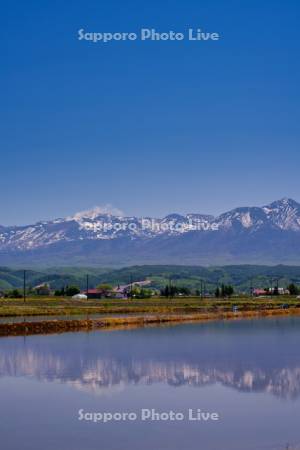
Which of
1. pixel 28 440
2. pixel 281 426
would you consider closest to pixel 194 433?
pixel 281 426

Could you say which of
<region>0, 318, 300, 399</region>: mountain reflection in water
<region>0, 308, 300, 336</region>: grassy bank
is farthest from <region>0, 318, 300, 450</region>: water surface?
<region>0, 308, 300, 336</region>: grassy bank

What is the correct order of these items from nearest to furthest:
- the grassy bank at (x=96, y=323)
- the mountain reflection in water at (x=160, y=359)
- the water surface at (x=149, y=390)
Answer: the water surface at (x=149, y=390)
the mountain reflection in water at (x=160, y=359)
the grassy bank at (x=96, y=323)

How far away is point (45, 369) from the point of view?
33.2m

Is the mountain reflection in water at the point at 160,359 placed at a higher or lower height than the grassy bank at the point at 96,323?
lower

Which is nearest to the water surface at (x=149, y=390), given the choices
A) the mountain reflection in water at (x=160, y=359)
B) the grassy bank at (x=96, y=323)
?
the mountain reflection in water at (x=160, y=359)

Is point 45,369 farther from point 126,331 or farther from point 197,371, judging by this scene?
point 126,331

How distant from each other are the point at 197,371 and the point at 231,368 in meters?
1.94

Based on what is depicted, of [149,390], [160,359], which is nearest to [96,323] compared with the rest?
[160,359]

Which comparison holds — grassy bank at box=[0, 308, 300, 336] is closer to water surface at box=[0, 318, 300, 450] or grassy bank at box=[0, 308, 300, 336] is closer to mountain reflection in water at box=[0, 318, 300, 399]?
mountain reflection in water at box=[0, 318, 300, 399]

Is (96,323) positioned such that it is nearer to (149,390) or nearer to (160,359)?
(160,359)

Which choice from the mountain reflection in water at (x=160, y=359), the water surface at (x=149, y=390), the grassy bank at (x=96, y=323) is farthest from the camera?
the grassy bank at (x=96, y=323)

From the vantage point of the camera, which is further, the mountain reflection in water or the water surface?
the mountain reflection in water

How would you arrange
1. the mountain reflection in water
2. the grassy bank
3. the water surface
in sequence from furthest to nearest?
the grassy bank → the mountain reflection in water → the water surface

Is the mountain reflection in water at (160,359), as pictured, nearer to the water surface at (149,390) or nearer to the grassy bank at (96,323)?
the water surface at (149,390)
